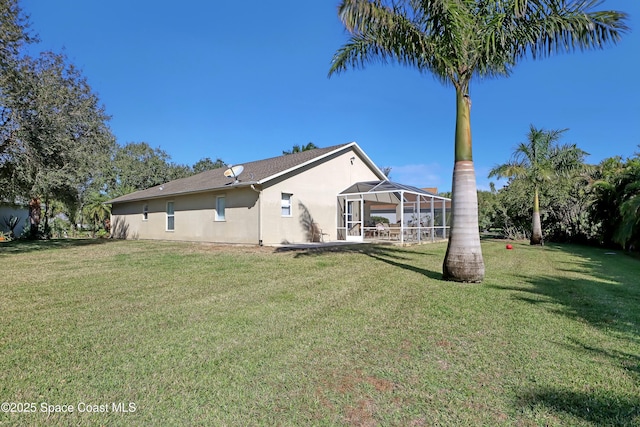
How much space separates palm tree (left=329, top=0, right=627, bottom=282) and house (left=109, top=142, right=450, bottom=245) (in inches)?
314

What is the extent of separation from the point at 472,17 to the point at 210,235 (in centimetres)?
1391

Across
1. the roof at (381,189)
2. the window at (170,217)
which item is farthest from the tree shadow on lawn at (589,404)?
the window at (170,217)

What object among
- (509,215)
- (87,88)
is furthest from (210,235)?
(509,215)

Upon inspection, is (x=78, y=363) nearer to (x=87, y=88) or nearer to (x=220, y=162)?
(x=87, y=88)

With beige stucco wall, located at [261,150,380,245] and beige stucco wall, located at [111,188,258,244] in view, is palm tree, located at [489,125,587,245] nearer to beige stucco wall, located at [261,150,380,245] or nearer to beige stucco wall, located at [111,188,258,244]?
beige stucco wall, located at [261,150,380,245]

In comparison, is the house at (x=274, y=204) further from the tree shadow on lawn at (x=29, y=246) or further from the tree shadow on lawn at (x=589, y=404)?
the tree shadow on lawn at (x=589, y=404)

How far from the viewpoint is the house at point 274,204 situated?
14938mm

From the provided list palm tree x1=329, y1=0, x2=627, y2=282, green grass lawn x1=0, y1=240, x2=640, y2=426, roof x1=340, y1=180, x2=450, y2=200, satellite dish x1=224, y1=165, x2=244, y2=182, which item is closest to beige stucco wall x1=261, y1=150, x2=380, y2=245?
roof x1=340, y1=180, x2=450, y2=200

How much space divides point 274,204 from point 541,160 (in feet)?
49.9

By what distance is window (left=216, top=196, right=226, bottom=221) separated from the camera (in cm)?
1631

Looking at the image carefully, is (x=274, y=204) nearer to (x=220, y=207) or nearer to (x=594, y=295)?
(x=220, y=207)

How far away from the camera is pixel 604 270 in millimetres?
9711

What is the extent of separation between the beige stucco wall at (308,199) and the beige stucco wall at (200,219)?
0.72 metres

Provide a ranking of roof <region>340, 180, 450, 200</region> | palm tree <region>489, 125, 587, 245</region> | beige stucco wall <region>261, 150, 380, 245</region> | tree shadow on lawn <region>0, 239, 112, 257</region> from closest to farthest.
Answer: tree shadow on lawn <region>0, 239, 112, 257</region>, beige stucco wall <region>261, 150, 380, 245</region>, roof <region>340, 180, 450, 200</region>, palm tree <region>489, 125, 587, 245</region>
